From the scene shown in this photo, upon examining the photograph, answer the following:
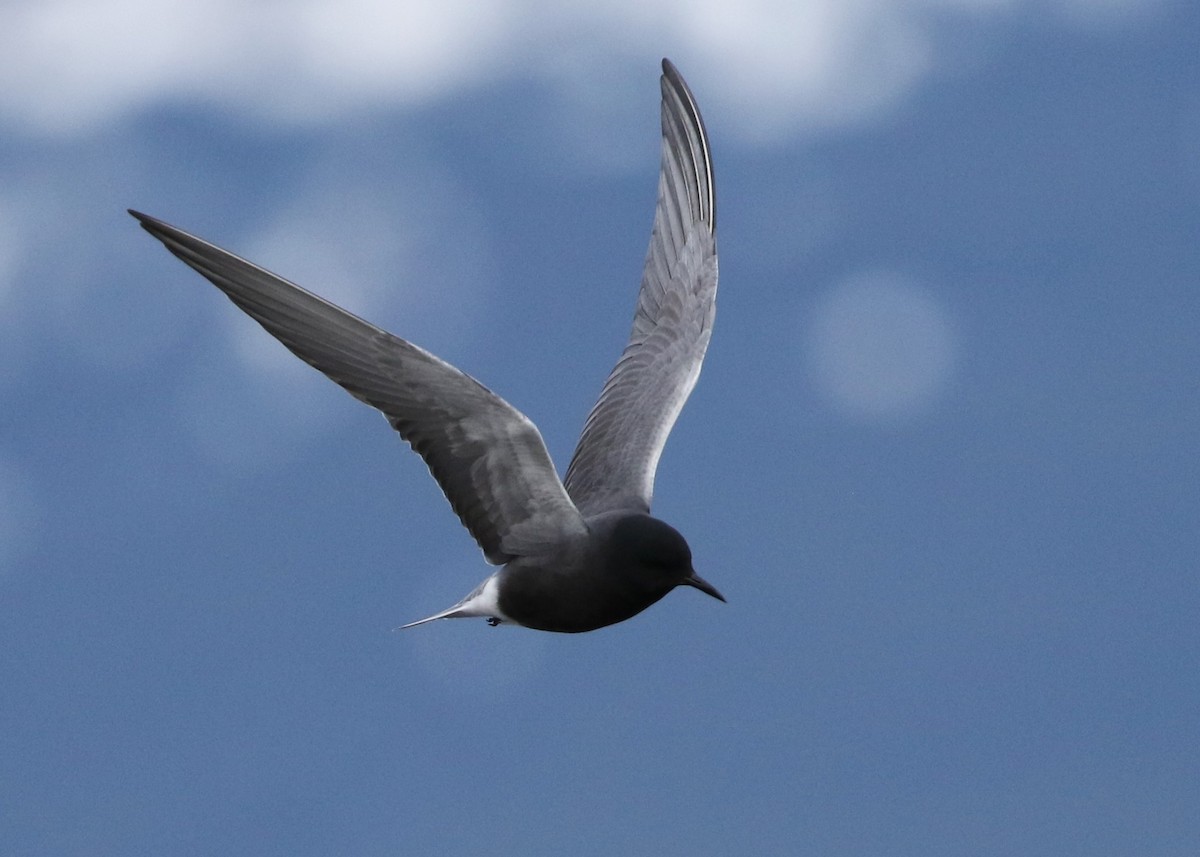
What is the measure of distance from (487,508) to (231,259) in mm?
1858

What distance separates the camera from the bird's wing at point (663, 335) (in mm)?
9742

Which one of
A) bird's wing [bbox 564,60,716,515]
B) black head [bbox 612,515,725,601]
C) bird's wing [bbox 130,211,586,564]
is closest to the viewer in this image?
bird's wing [bbox 130,211,586,564]

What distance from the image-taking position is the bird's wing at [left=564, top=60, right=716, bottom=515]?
32.0 feet

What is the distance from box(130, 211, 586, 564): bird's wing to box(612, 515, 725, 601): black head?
0.95 feet

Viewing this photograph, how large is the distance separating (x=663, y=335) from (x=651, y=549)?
2.97 metres

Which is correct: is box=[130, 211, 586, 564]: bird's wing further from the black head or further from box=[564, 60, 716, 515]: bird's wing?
box=[564, 60, 716, 515]: bird's wing

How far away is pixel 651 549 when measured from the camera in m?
8.20

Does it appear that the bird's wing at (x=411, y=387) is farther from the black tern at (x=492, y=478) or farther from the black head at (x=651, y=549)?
the black head at (x=651, y=549)

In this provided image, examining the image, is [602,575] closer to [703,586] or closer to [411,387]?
[703,586]

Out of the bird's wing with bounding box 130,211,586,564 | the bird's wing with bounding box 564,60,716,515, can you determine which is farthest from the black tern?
the bird's wing with bounding box 564,60,716,515

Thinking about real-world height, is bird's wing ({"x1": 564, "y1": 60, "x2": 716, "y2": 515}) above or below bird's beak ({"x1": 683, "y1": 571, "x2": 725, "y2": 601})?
above

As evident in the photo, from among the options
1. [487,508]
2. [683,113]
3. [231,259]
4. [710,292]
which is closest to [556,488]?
[487,508]

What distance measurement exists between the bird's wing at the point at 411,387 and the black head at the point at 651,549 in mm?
290

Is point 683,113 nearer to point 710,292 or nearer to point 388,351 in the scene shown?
point 710,292
